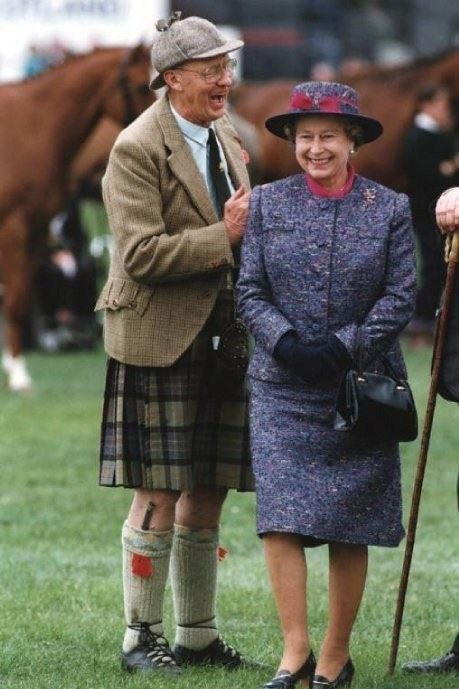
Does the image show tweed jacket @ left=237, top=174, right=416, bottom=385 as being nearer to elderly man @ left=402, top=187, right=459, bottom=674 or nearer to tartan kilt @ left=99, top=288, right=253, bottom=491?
elderly man @ left=402, top=187, right=459, bottom=674

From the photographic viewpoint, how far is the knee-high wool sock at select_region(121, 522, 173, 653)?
606 cm

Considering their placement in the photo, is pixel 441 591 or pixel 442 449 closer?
pixel 441 591

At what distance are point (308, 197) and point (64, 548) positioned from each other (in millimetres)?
2993

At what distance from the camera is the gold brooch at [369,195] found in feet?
18.6

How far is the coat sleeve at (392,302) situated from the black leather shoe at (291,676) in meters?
0.92

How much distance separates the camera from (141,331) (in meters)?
5.98

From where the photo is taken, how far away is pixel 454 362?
5773 mm

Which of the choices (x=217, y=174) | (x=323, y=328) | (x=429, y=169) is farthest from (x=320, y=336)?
(x=429, y=169)

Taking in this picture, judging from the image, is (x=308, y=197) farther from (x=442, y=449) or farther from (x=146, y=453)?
(x=442, y=449)

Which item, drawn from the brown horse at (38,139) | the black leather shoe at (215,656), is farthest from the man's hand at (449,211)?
the brown horse at (38,139)

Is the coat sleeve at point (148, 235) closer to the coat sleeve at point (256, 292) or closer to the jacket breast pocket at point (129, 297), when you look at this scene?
the jacket breast pocket at point (129, 297)

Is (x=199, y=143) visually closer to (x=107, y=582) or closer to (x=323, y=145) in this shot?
(x=323, y=145)

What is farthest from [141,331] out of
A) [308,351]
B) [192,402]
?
[308,351]

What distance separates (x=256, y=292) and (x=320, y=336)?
0.75 ft
